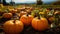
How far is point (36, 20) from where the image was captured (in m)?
0.62

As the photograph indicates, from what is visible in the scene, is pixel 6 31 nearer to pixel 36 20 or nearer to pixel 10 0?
pixel 36 20

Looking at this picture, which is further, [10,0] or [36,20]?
[10,0]

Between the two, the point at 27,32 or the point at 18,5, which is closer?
the point at 27,32

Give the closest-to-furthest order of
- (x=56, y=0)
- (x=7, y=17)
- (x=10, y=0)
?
1. (x=7, y=17)
2. (x=10, y=0)
3. (x=56, y=0)

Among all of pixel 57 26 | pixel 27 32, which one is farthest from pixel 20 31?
pixel 57 26

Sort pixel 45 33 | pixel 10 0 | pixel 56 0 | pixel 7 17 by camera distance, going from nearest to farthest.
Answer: pixel 45 33, pixel 7 17, pixel 10 0, pixel 56 0

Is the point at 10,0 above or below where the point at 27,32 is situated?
above

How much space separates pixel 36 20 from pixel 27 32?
8 cm

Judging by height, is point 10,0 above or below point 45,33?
above

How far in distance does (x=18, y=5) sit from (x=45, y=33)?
24.8 inches

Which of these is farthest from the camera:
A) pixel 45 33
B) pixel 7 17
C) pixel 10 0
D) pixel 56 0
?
pixel 56 0

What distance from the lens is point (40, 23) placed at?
0.62m

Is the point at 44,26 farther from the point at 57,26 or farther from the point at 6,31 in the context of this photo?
the point at 6,31

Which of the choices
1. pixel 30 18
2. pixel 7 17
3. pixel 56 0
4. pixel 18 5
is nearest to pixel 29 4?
pixel 18 5
